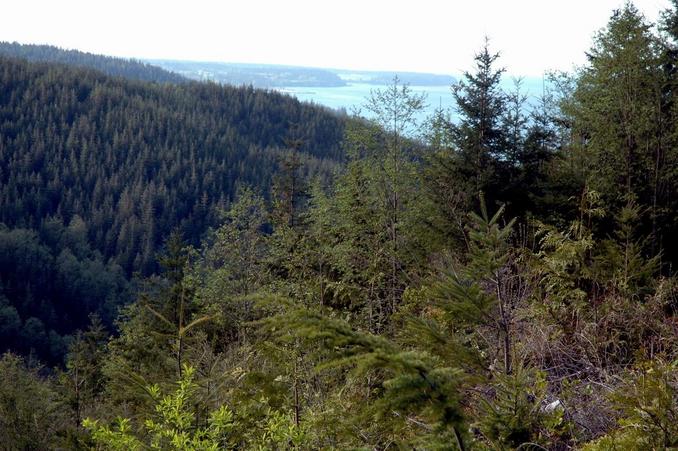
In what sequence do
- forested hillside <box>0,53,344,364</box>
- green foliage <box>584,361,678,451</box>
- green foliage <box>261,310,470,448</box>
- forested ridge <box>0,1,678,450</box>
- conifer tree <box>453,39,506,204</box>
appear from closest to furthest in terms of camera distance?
green foliage <box>261,310,470,448</box> < green foliage <box>584,361,678,451</box> < forested ridge <box>0,1,678,450</box> < conifer tree <box>453,39,506,204</box> < forested hillside <box>0,53,344,364</box>

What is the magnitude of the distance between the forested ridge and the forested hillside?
46608 mm

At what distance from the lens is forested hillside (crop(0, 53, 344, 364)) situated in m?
81.6

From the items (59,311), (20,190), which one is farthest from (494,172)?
(20,190)

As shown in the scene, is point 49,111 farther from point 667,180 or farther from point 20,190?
point 667,180

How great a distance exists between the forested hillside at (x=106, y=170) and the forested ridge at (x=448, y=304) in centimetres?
4661

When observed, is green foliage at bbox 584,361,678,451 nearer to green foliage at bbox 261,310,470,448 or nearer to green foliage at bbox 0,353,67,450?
green foliage at bbox 261,310,470,448

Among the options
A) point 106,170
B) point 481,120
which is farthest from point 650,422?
point 106,170

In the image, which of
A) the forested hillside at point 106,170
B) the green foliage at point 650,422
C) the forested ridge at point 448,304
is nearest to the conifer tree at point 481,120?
the forested ridge at point 448,304

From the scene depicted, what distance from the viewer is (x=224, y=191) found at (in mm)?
115000

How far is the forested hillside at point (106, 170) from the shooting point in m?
81.6

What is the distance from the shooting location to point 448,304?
3.48 meters

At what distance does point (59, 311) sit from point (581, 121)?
79.1 metres

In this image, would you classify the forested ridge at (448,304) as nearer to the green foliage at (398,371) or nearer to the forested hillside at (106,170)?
the green foliage at (398,371)

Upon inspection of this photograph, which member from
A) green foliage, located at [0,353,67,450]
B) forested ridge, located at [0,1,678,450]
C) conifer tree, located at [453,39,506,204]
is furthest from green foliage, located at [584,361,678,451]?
green foliage, located at [0,353,67,450]
